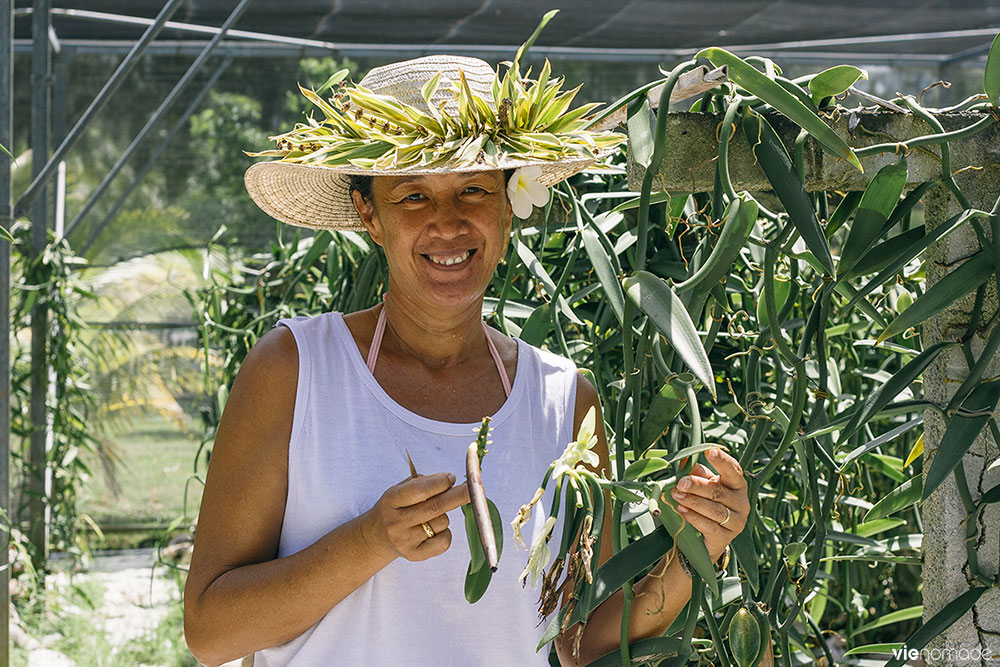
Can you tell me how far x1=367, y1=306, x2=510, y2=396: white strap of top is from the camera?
844mm

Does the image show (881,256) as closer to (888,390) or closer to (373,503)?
(888,390)

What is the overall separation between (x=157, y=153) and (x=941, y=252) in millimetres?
3085

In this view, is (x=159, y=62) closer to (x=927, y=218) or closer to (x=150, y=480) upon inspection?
(x=150, y=480)

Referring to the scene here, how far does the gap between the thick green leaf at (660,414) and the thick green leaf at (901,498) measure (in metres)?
0.21

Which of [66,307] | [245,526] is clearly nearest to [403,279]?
[245,526]

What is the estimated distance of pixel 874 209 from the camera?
57 cm

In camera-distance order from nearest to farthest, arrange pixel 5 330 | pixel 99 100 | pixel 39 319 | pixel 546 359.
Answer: pixel 546 359 < pixel 5 330 < pixel 99 100 < pixel 39 319

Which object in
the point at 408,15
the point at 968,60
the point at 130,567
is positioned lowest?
the point at 130,567

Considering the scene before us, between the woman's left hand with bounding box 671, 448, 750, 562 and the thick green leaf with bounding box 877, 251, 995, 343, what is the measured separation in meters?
0.12

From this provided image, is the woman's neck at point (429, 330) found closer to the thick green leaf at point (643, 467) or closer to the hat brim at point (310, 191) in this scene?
the hat brim at point (310, 191)

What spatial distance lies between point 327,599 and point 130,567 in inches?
103

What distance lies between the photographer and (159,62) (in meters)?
3.56

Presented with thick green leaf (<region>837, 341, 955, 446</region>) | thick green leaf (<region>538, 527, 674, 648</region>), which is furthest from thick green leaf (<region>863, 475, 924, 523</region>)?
thick green leaf (<region>538, 527, 674, 648</region>)

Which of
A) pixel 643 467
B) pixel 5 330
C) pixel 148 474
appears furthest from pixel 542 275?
pixel 148 474
